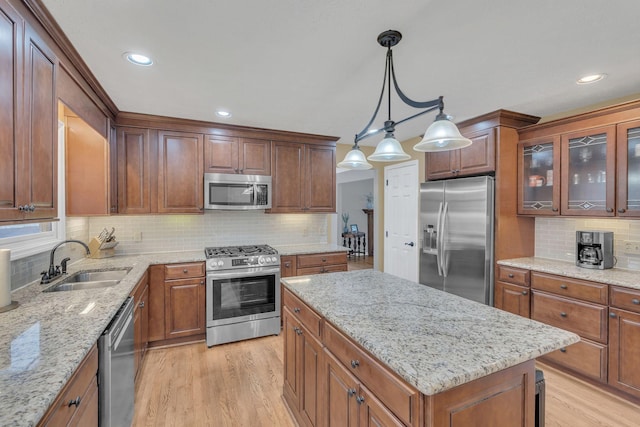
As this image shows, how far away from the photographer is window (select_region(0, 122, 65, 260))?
6.44 ft

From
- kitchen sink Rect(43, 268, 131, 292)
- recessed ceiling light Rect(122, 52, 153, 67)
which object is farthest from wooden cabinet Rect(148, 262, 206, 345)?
recessed ceiling light Rect(122, 52, 153, 67)

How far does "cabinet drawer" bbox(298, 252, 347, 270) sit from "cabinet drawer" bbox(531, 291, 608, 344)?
204cm

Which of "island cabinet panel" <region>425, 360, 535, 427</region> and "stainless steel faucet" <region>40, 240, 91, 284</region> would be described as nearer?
"island cabinet panel" <region>425, 360, 535, 427</region>

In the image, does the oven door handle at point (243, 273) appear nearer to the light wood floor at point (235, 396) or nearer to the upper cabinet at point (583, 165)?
the light wood floor at point (235, 396)

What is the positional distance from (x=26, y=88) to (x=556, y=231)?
14.4 feet

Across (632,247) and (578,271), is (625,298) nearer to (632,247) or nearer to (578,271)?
(578,271)

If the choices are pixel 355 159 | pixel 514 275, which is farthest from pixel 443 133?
pixel 514 275

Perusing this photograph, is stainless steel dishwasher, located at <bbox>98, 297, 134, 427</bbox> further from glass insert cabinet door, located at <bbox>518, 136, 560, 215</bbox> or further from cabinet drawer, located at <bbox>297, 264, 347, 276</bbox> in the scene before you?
glass insert cabinet door, located at <bbox>518, 136, 560, 215</bbox>

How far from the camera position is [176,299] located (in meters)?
3.08

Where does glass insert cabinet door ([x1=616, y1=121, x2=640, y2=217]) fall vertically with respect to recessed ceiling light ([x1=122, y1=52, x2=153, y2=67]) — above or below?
below

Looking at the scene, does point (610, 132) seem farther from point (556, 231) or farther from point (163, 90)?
point (163, 90)

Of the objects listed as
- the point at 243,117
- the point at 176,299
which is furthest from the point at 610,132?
the point at 176,299

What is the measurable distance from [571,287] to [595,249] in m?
0.48

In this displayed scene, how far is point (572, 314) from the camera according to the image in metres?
2.54
